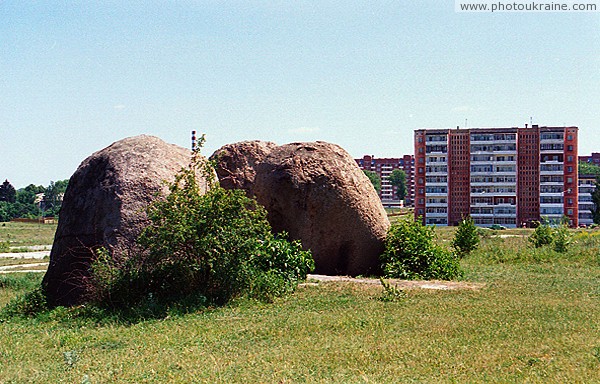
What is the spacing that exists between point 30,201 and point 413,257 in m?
103

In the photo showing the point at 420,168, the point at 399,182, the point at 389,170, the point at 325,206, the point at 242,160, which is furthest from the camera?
the point at 389,170

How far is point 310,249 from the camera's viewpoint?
48.6 feet

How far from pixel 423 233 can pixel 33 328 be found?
8.88 metres

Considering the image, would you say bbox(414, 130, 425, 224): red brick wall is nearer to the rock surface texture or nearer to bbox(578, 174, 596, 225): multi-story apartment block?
bbox(578, 174, 596, 225): multi-story apartment block

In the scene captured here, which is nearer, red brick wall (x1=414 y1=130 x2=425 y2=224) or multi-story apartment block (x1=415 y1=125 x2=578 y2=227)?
multi-story apartment block (x1=415 y1=125 x2=578 y2=227)

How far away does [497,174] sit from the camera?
83812mm

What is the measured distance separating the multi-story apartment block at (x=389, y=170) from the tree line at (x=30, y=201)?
2955 inches

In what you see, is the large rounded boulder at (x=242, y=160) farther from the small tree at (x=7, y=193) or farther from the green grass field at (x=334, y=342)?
the small tree at (x=7, y=193)

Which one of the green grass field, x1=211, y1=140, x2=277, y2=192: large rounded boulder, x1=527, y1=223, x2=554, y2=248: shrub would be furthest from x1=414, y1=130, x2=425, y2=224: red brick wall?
the green grass field

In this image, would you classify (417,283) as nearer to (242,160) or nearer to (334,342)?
(334,342)

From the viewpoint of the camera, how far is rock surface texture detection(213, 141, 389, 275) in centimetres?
1477

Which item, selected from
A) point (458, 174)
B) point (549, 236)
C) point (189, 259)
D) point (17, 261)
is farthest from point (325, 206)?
Result: point (458, 174)

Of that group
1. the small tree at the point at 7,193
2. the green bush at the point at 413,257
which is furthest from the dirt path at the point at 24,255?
the small tree at the point at 7,193

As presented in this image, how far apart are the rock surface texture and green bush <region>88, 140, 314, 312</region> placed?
3098 millimetres
